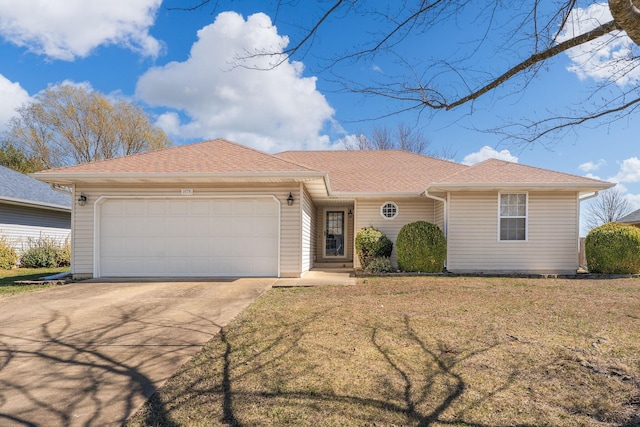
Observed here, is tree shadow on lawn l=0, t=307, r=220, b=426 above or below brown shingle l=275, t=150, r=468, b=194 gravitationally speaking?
below

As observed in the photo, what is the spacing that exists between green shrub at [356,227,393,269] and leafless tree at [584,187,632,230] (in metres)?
28.7

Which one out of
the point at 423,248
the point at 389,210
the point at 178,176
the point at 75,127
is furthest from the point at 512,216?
the point at 75,127

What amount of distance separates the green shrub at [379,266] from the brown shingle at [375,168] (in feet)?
7.63

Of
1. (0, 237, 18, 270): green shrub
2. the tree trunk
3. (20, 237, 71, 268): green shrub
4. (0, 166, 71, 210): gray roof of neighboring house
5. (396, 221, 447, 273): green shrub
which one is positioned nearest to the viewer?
the tree trunk

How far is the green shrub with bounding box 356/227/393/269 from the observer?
37.7 feet

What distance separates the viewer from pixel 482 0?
3.32 metres

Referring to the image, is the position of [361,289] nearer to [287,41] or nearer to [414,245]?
[414,245]

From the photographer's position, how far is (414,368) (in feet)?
11.6

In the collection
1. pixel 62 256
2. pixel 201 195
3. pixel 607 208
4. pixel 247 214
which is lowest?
pixel 62 256

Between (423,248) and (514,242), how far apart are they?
288 centimetres

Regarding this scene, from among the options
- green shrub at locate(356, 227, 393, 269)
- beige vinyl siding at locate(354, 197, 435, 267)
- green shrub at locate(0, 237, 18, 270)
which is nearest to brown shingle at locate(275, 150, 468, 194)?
beige vinyl siding at locate(354, 197, 435, 267)

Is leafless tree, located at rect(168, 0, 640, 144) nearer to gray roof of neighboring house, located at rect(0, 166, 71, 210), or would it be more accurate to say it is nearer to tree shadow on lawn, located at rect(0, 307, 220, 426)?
tree shadow on lawn, located at rect(0, 307, 220, 426)

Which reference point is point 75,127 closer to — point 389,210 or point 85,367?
point 389,210

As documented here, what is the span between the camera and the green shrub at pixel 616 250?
10.3 m
